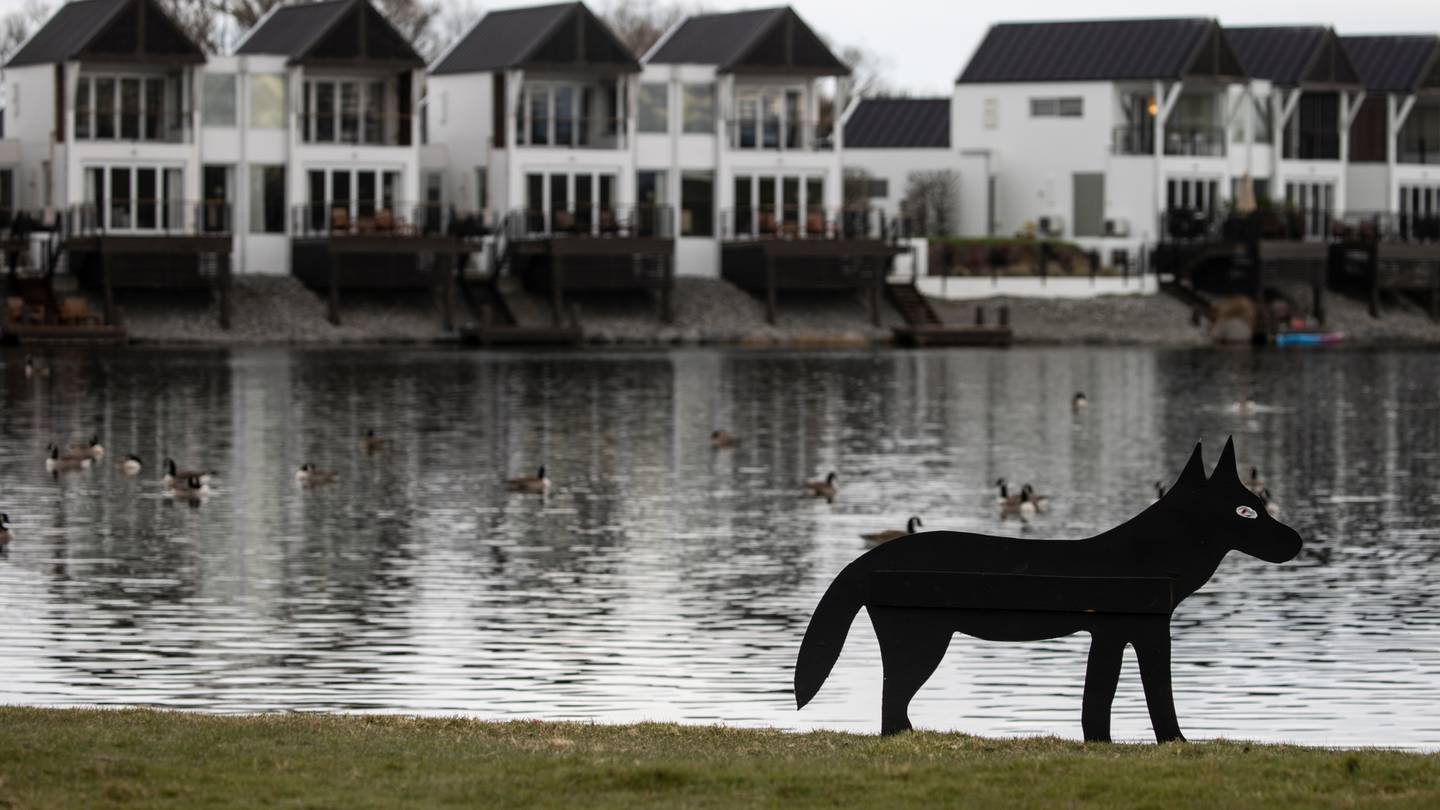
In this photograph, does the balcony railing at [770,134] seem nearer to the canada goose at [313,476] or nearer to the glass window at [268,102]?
the glass window at [268,102]

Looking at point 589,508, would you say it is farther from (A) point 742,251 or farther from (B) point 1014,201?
(B) point 1014,201

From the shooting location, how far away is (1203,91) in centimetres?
9131

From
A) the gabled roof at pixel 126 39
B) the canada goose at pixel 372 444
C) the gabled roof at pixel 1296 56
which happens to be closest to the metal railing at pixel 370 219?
the gabled roof at pixel 126 39

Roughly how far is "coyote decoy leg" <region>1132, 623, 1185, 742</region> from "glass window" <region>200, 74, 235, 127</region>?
63730 millimetres

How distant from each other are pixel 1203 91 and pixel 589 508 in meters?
62.4

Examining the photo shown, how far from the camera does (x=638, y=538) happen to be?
2975cm

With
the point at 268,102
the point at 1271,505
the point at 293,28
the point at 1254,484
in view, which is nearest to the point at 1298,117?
the point at 293,28

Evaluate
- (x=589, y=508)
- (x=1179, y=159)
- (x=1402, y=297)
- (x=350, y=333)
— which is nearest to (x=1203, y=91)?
(x=1179, y=159)

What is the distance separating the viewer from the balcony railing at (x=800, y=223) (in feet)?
264

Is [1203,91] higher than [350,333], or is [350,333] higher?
[1203,91]

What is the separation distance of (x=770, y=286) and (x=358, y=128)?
43.9 ft

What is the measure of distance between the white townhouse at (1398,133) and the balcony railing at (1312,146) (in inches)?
50.5

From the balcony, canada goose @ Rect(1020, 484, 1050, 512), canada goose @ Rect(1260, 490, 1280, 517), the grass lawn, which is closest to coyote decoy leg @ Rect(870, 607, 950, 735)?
the grass lawn

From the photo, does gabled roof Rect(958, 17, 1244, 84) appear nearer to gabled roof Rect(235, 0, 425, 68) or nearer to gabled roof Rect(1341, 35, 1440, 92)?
gabled roof Rect(1341, 35, 1440, 92)
